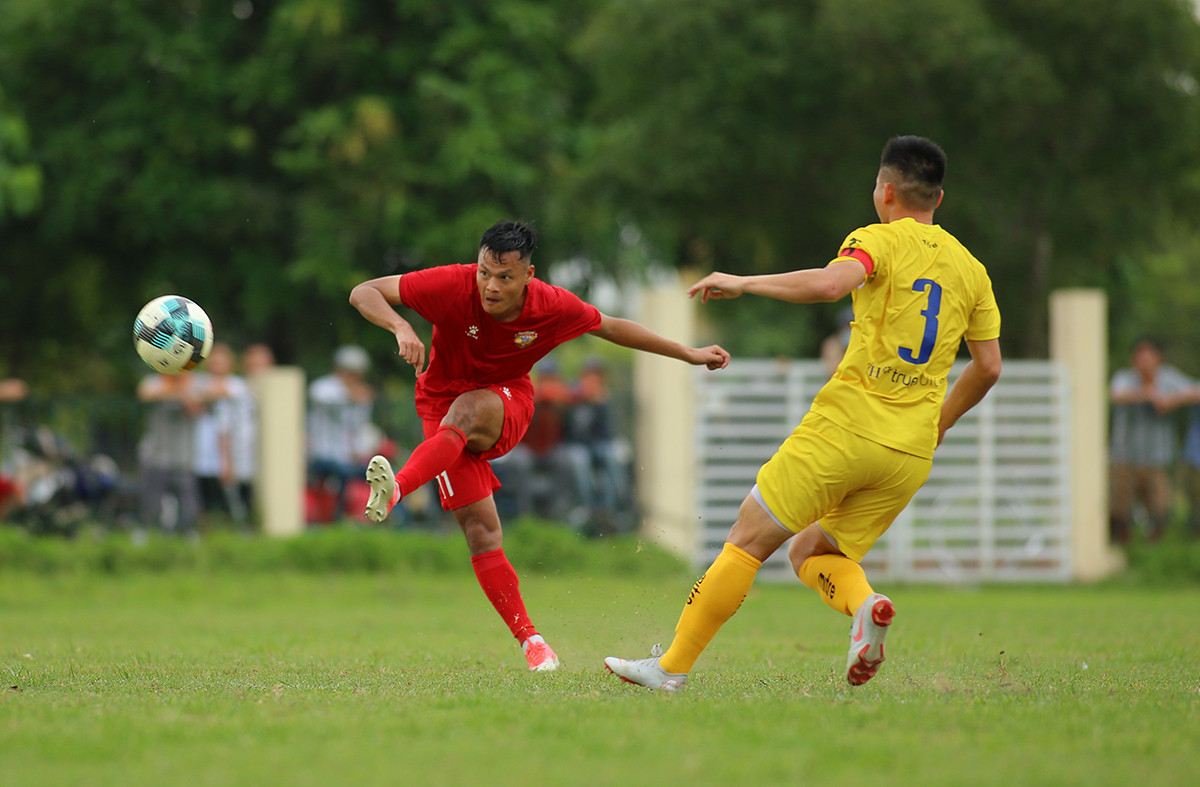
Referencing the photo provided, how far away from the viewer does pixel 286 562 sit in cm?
1454

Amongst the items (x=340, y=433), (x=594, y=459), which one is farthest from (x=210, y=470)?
(x=594, y=459)

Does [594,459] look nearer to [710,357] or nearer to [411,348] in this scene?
[710,357]

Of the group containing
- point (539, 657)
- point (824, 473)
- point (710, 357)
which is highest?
point (710, 357)

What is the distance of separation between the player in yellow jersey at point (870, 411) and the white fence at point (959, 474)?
9.63 m

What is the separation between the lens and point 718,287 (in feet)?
18.3

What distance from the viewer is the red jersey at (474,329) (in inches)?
264

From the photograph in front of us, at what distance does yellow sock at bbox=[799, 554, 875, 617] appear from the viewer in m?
5.83

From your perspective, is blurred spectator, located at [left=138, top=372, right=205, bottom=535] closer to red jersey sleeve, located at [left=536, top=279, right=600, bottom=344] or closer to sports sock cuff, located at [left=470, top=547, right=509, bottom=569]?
sports sock cuff, located at [left=470, top=547, right=509, bottom=569]

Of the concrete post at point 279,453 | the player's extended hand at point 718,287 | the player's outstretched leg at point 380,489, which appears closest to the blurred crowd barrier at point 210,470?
the concrete post at point 279,453

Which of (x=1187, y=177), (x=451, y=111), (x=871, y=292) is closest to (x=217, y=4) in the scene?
(x=451, y=111)

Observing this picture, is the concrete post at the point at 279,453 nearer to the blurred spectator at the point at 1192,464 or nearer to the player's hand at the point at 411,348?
the player's hand at the point at 411,348

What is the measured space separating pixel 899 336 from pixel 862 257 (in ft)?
1.27

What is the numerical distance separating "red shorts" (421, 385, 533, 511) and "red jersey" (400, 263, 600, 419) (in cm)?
6

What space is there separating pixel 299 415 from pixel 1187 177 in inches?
445
